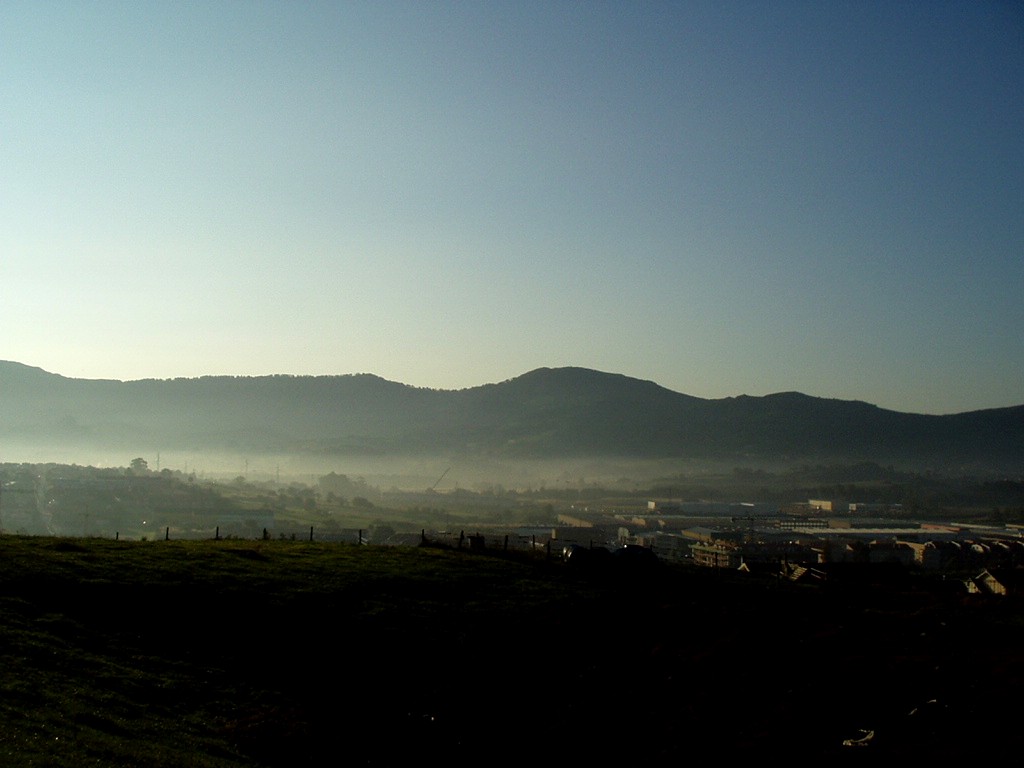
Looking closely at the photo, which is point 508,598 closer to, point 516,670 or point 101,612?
point 516,670

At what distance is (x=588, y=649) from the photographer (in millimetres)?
24094

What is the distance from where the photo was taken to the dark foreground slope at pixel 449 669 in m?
16.6

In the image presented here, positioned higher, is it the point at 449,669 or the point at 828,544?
the point at 828,544

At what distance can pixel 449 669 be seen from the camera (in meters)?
22.3

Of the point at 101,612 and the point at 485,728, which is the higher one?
the point at 101,612

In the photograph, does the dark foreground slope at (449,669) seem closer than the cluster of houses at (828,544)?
Yes

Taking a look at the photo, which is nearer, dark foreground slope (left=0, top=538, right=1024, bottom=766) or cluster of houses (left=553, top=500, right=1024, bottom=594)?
dark foreground slope (left=0, top=538, right=1024, bottom=766)

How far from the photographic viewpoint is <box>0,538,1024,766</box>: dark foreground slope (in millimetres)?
16594

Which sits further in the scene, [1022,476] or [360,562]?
[1022,476]

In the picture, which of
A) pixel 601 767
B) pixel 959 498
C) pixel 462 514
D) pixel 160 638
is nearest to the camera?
pixel 601 767

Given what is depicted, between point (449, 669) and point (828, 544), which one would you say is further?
point (828, 544)

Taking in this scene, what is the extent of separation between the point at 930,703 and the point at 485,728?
9231mm

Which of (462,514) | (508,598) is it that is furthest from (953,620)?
(462,514)

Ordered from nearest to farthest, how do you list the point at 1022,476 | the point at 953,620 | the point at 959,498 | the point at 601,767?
the point at 601,767
the point at 953,620
the point at 959,498
the point at 1022,476
